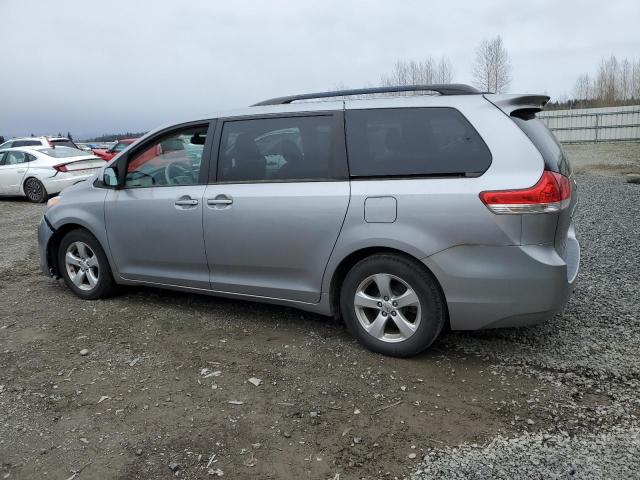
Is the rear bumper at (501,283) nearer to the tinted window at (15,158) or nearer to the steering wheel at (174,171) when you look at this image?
the steering wheel at (174,171)

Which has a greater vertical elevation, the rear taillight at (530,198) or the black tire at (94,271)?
the rear taillight at (530,198)

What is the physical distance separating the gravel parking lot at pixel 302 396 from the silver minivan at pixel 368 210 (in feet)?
1.11

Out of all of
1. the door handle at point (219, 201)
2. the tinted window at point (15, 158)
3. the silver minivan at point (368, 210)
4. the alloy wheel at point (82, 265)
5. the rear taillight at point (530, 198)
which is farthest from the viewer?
the tinted window at point (15, 158)

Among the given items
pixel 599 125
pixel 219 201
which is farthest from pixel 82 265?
pixel 599 125

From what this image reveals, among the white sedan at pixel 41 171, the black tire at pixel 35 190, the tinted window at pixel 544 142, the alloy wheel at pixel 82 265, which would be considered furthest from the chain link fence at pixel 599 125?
the alloy wheel at pixel 82 265

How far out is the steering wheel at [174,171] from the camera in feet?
14.8

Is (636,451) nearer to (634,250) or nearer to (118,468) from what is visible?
(118,468)

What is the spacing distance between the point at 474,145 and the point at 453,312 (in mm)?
1081

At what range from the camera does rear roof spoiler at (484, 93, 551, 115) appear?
137 inches

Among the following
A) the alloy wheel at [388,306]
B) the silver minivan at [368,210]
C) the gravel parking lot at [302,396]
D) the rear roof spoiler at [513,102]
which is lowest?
the gravel parking lot at [302,396]

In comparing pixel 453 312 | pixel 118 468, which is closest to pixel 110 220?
pixel 118 468

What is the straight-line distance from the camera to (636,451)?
2590 mm

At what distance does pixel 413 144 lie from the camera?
11.8 feet

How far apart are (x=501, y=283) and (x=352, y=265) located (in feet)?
3.39
